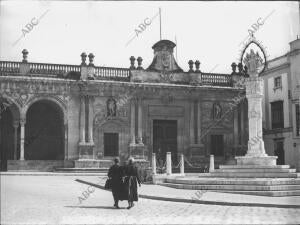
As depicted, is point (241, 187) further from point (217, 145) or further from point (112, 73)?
point (217, 145)

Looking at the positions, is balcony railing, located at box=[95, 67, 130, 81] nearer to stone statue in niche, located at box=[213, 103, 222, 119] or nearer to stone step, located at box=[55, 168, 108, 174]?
stone step, located at box=[55, 168, 108, 174]

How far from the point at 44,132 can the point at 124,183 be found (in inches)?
796

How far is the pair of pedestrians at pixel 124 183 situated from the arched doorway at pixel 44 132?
19127 millimetres

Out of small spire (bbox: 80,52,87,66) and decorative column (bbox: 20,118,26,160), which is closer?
decorative column (bbox: 20,118,26,160)

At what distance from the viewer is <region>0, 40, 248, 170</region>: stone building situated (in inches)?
1193

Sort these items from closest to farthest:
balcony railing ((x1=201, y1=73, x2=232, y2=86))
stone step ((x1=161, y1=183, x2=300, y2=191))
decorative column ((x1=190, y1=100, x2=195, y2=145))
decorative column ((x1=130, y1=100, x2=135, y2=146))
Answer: stone step ((x1=161, y1=183, x2=300, y2=191)) < decorative column ((x1=130, y1=100, x2=135, y2=146)) < decorative column ((x1=190, y1=100, x2=195, y2=145)) < balcony railing ((x1=201, y1=73, x2=232, y2=86))

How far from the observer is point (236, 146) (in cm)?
3456

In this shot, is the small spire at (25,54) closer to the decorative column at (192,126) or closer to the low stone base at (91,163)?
the low stone base at (91,163)

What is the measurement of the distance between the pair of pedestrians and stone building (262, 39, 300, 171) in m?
22.9

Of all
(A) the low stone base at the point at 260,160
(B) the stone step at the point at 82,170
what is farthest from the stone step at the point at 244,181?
(B) the stone step at the point at 82,170

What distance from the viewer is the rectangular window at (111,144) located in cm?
3183

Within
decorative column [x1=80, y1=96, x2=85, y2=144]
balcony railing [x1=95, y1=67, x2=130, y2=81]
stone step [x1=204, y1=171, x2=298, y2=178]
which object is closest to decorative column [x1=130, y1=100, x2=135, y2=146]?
balcony railing [x1=95, y1=67, x2=130, y2=81]

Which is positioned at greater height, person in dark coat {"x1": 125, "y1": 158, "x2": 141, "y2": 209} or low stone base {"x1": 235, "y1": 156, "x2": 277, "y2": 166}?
low stone base {"x1": 235, "y1": 156, "x2": 277, "y2": 166}

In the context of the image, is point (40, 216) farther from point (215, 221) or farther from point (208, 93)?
point (208, 93)
